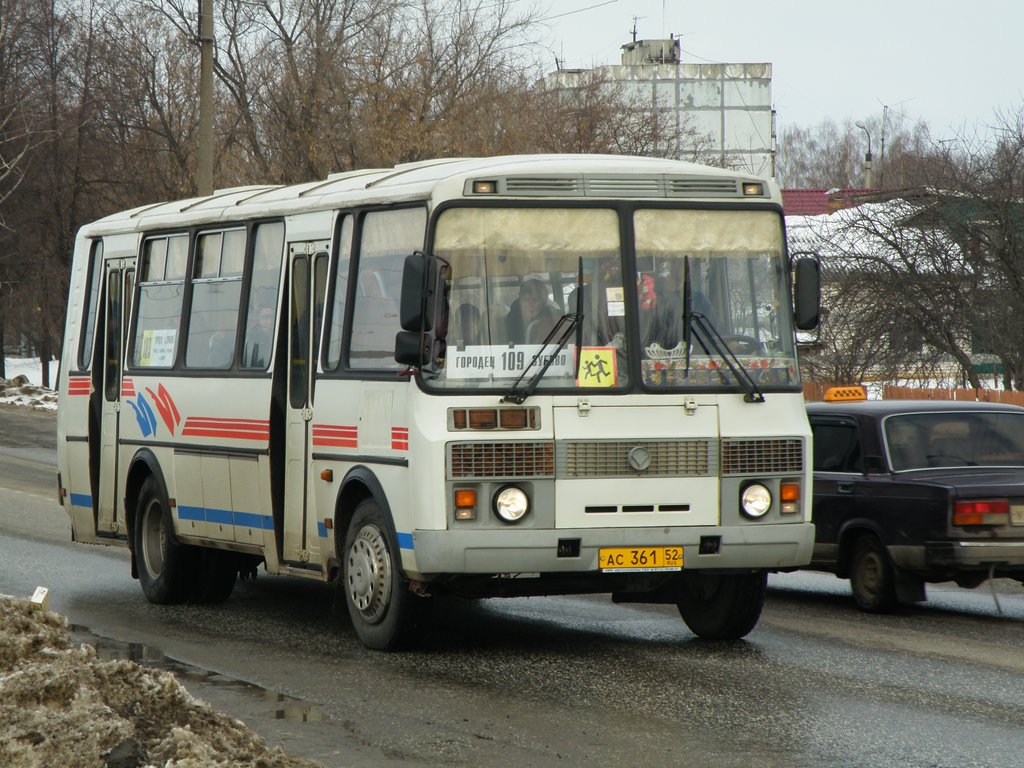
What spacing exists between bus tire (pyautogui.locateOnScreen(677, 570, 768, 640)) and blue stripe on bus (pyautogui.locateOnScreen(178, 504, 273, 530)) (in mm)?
2731

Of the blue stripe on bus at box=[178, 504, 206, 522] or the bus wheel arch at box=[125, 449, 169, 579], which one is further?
the bus wheel arch at box=[125, 449, 169, 579]

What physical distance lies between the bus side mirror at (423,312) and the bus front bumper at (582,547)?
3.07 ft

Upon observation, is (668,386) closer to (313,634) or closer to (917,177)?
(313,634)

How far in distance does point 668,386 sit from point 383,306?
5.68ft

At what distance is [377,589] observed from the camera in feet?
32.0

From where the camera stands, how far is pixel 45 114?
4841 centimetres

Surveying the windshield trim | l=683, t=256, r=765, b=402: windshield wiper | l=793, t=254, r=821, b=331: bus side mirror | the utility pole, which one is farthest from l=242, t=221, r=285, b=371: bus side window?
the utility pole

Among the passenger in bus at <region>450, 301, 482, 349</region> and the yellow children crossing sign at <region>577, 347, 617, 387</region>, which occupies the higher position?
the passenger in bus at <region>450, 301, 482, 349</region>

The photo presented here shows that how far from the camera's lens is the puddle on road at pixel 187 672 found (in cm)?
786

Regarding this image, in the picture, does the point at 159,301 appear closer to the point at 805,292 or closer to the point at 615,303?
the point at 615,303

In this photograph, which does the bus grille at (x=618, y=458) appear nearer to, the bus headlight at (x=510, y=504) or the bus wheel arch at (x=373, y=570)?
the bus headlight at (x=510, y=504)

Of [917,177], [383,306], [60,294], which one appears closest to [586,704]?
[383,306]

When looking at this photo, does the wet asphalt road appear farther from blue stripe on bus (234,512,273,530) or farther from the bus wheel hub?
blue stripe on bus (234,512,273,530)

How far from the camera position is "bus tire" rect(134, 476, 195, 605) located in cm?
1238
